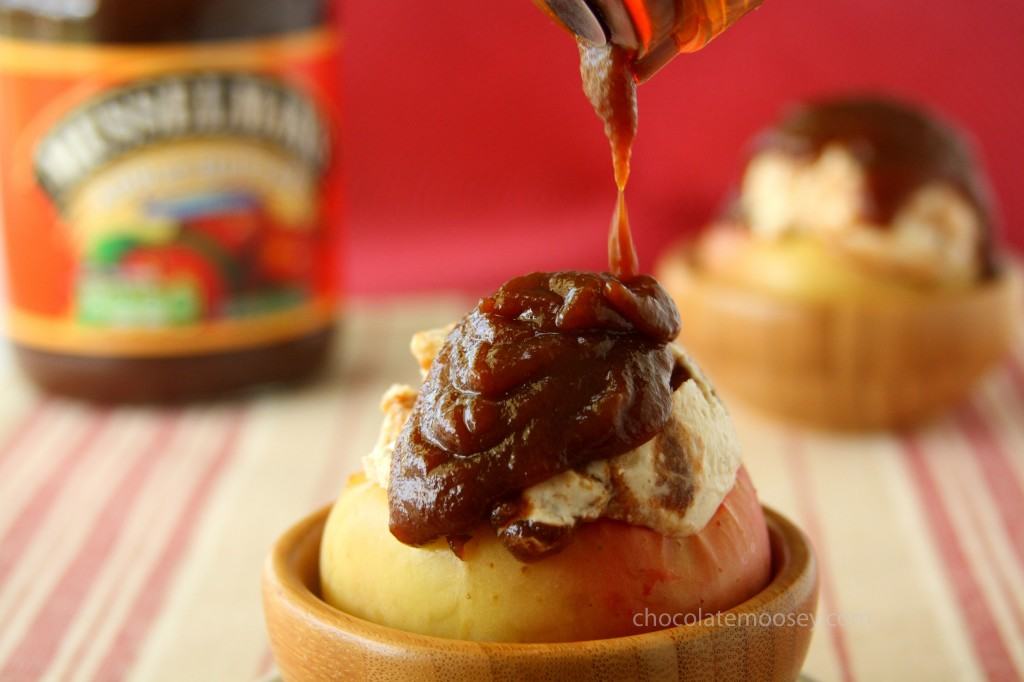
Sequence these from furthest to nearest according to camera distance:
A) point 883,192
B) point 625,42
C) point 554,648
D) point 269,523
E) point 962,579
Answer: point 883,192
point 269,523
point 962,579
point 625,42
point 554,648

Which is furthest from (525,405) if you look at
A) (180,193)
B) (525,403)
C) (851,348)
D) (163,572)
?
(180,193)

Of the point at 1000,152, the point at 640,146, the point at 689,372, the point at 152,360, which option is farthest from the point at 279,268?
the point at 1000,152

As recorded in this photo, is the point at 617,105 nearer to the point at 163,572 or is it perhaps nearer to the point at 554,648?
the point at 554,648

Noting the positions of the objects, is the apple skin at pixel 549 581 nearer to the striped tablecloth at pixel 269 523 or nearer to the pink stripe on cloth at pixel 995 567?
the striped tablecloth at pixel 269 523

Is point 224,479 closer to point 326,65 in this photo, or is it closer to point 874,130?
point 326,65

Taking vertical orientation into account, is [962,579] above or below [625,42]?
below

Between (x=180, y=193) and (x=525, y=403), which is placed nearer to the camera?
(x=525, y=403)
